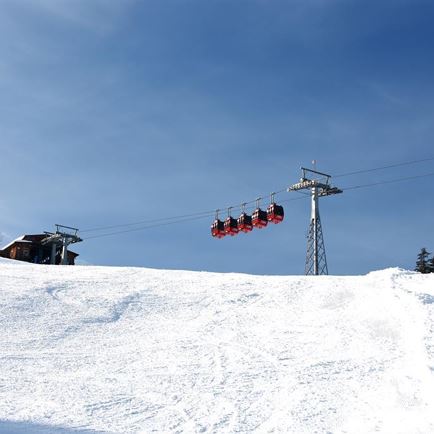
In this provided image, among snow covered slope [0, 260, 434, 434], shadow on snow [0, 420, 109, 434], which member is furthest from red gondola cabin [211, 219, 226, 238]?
shadow on snow [0, 420, 109, 434]

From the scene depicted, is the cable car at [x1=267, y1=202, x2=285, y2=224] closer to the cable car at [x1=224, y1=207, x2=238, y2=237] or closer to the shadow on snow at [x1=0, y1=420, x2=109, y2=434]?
the cable car at [x1=224, y1=207, x2=238, y2=237]

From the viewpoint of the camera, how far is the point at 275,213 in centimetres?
3181

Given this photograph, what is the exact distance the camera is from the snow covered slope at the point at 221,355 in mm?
8641

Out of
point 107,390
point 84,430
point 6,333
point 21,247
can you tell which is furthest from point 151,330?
point 21,247

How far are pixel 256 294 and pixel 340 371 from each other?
20.5 ft

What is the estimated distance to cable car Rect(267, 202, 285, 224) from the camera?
31.8m

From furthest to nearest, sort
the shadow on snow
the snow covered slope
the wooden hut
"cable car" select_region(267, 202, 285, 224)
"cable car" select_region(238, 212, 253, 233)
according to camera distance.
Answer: the wooden hut
"cable car" select_region(238, 212, 253, 233)
"cable car" select_region(267, 202, 285, 224)
the snow covered slope
the shadow on snow

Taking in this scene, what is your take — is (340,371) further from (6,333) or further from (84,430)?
(6,333)

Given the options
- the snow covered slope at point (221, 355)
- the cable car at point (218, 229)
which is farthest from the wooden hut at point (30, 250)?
the snow covered slope at point (221, 355)

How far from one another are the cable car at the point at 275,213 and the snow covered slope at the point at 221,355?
13.1m

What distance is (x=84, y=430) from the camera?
7.97 metres

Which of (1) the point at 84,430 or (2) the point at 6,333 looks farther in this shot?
(2) the point at 6,333

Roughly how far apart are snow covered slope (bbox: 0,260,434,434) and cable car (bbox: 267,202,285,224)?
13.1 meters

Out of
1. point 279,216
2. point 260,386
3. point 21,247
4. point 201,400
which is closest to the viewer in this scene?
point 201,400
